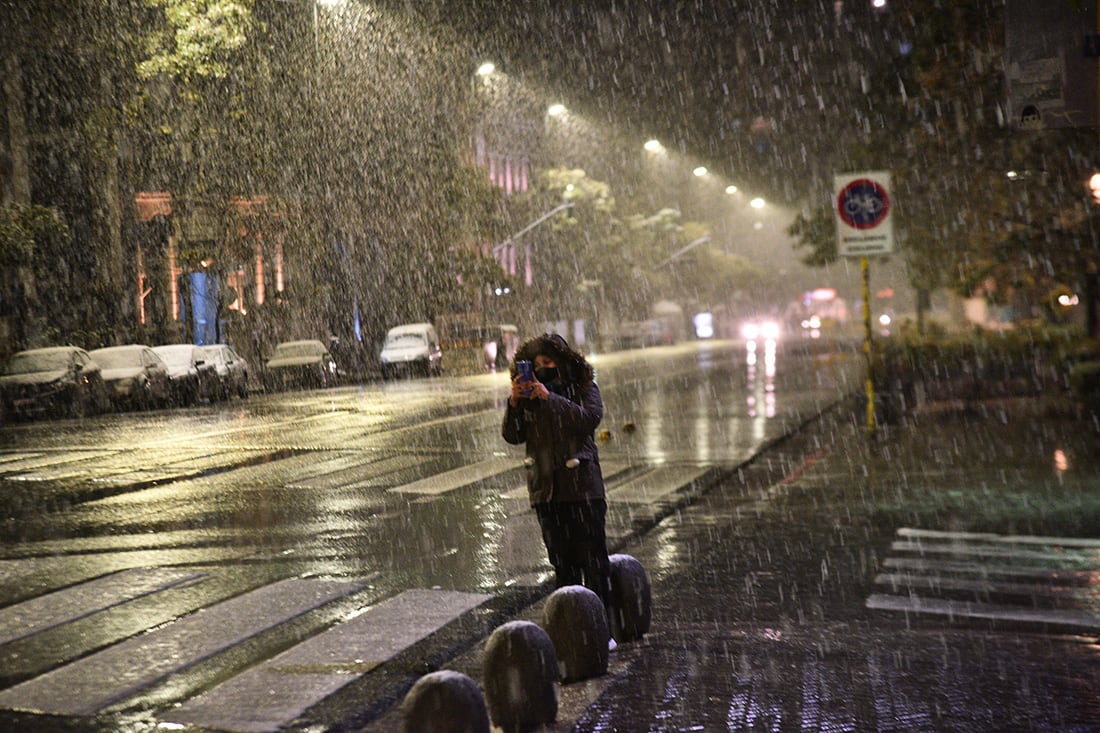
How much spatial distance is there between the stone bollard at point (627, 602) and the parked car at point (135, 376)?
871 inches

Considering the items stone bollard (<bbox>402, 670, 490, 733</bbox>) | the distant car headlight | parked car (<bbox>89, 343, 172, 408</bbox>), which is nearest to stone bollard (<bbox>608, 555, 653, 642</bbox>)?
stone bollard (<bbox>402, 670, 490, 733</bbox>)

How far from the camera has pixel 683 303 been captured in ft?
287

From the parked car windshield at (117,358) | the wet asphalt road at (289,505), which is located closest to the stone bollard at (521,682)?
the wet asphalt road at (289,505)

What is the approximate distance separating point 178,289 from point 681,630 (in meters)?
36.2

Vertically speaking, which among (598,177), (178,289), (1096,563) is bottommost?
(1096,563)

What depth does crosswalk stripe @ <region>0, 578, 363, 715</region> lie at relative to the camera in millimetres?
5504

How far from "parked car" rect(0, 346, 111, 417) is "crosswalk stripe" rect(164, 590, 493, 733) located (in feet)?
61.9

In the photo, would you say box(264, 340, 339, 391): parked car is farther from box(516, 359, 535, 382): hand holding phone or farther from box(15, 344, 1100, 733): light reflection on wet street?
box(516, 359, 535, 382): hand holding phone

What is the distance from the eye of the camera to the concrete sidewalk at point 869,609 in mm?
5238

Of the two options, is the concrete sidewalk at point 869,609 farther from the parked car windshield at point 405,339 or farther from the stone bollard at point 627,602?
the parked car windshield at point 405,339

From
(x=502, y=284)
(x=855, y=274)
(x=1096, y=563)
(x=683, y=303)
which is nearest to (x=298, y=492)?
(x=1096, y=563)

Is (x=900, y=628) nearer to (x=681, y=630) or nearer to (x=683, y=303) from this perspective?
(x=681, y=630)

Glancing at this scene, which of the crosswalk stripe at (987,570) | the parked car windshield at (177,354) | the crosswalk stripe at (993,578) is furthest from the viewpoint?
the parked car windshield at (177,354)

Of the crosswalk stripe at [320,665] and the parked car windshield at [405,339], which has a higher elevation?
the parked car windshield at [405,339]
